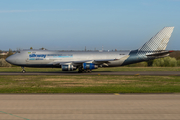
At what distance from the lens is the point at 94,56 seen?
41.7m

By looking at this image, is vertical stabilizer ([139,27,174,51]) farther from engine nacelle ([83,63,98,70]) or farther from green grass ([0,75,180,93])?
green grass ([0,75,180,93])

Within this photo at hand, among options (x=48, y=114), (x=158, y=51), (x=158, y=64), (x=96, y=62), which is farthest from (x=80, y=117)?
(x=158, y=64)

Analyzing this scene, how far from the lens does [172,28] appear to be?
4216 cm

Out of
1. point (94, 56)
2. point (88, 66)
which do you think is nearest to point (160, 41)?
point (94, 56)

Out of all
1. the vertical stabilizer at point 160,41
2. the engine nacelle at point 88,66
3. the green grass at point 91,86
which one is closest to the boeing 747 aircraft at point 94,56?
the vertical stabilizer at point 160,41

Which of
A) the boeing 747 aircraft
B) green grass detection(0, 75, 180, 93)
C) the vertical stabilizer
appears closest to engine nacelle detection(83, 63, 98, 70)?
the boeing 747 aircraft

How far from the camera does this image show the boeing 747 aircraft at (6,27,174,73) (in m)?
41.0

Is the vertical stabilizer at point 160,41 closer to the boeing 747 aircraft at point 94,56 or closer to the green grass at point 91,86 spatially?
the boeing 747 aircraft at point 94,56

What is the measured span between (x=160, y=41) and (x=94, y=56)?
12.4 m

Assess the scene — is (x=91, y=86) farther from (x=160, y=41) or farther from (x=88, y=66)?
(x=160, y=41)

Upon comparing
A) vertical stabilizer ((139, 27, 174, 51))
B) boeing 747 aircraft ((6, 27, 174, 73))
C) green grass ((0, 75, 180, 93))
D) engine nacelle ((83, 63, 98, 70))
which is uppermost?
vertical stabilizer ((139, 27, 174, 51))

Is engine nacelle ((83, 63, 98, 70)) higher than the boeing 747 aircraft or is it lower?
lower

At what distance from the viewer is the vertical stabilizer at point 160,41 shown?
41.9 metres

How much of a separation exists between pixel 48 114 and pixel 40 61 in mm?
30874
